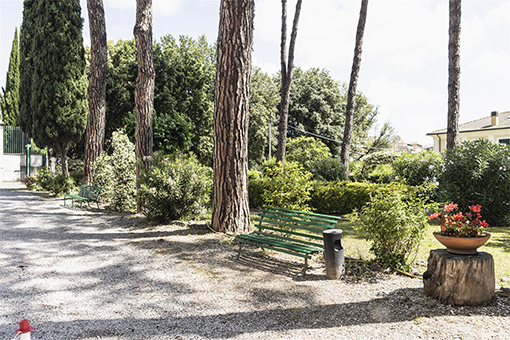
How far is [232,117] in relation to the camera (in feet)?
25.5

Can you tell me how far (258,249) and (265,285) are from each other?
73.5 inches

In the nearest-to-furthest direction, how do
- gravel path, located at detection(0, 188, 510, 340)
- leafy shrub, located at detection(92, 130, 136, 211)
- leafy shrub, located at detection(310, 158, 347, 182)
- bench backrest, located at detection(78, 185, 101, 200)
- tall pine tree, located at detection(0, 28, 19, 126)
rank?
gravel path, located at detection(0, 188, 510, 340), leafy shrub, located at detection(92, 130, 136, 211), bench backrest, located at detection(78, 185, 101, 200), leafy shrub, located at detection(310, 158, 347, 182), tall pine tree, located at detection(0, 28, 19, 126)

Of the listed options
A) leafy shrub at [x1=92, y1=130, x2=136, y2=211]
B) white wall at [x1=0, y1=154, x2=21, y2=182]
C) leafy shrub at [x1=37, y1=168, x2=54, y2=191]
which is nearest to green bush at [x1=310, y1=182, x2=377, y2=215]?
leafy shrub at [x1=92, y1=130, x2=136, y2=211]

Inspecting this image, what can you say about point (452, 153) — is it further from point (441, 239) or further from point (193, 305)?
point (193, 305)

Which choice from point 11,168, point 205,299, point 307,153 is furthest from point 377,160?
point 11,168

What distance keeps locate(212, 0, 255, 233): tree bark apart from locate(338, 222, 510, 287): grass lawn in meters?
2.33

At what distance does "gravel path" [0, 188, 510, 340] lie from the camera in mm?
3506

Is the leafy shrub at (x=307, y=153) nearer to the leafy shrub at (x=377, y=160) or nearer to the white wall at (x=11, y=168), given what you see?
the leafy shrub at (x=377, y=160)

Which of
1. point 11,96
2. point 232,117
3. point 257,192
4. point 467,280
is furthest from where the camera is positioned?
point 11,96

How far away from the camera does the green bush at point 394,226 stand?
5.04m

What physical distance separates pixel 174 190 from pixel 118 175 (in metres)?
4.09

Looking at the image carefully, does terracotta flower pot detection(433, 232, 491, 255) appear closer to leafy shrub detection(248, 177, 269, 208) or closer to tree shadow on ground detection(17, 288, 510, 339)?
tree shadow on ground detection(17, 288, 510, 339)

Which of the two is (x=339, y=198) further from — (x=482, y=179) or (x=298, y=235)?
(x=298, y=235)

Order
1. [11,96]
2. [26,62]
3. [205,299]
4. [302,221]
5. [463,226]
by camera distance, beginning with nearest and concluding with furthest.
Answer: [463,226], [205,299], [302,221], [26,62], [11,96]
